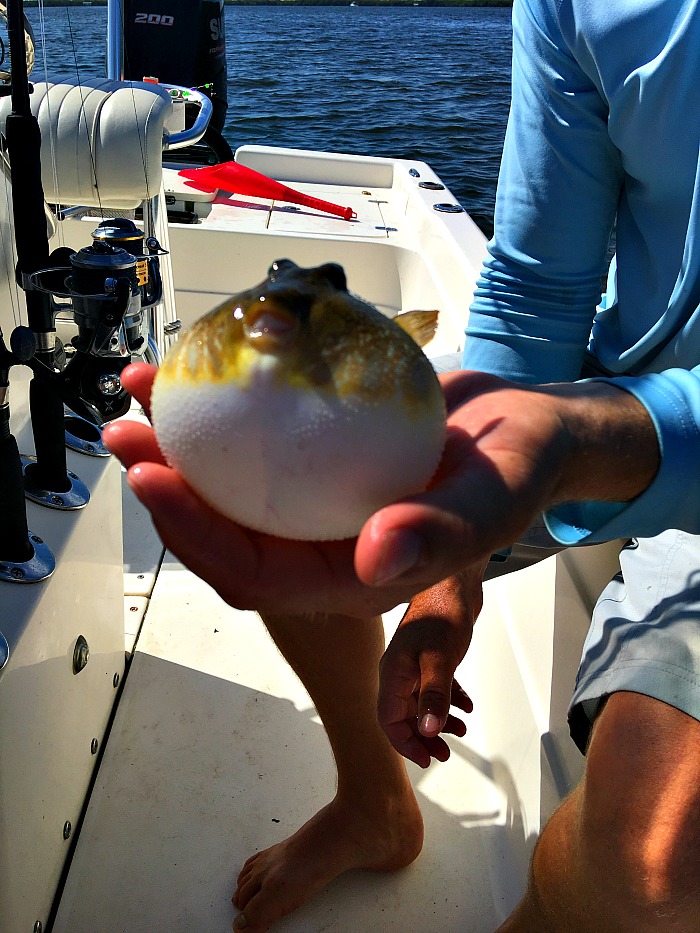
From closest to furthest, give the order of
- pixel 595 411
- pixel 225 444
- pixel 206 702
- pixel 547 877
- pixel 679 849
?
pixel 225 444 → pixel 595 411 → pixel 679 849 → pixel 547 877 → pixel 206 702

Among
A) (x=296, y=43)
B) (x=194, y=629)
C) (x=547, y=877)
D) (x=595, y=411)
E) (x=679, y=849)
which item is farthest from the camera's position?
(x=296, y=43)

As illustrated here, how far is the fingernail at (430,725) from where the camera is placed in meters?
1.08

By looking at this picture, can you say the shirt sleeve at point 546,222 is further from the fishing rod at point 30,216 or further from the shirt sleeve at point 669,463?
the fishing rod at point 30,216

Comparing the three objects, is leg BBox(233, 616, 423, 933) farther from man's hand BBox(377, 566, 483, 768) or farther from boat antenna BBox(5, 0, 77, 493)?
boat antenna BBox(5, 0, 77, 493)

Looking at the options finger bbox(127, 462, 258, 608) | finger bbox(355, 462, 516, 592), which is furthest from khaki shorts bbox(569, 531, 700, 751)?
finger bbox(127, 462, 258, 608)

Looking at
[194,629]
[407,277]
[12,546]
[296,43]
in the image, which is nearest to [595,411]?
[12,546]

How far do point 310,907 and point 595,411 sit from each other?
99 centimetres

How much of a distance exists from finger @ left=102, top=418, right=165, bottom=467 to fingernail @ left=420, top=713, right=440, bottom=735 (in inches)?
21.7

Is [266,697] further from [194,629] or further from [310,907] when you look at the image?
[310,907]

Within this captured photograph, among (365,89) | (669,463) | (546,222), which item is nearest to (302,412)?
(669,463)

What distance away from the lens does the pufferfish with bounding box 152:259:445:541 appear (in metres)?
0.61

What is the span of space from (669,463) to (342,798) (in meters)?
0.80

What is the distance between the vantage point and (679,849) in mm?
939

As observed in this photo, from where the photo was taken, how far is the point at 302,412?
23.7 inches
